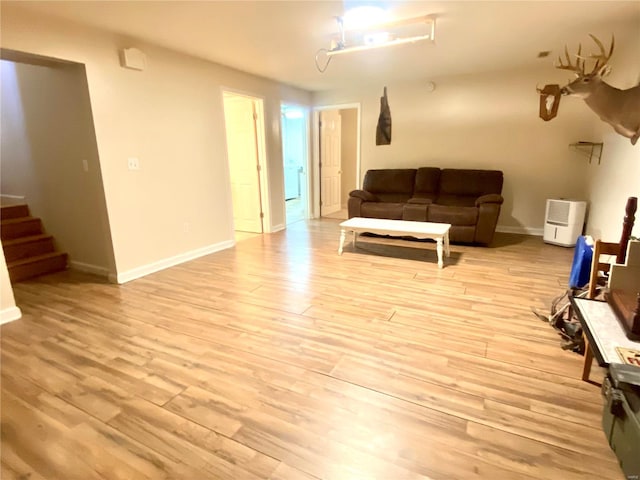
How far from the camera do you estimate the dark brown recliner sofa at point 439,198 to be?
4395 mm

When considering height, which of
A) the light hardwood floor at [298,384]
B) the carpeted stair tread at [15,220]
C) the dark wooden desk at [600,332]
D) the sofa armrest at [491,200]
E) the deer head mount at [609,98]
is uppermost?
the deer head mount at [609,98]

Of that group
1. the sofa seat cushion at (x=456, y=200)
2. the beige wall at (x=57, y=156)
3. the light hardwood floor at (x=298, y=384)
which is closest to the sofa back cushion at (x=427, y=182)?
the sofa seat cushion at (x=456, y=200)

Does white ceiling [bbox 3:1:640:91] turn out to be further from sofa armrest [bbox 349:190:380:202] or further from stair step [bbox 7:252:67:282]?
stair step [bbox 7:252:67:282]

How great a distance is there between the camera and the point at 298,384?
1863 mm

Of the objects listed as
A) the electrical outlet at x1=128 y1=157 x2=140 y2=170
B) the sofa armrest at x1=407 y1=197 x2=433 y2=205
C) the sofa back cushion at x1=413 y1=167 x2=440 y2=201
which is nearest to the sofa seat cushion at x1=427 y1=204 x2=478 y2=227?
the sofa armrest at x1=407 y1=197 x2=433 y2=205

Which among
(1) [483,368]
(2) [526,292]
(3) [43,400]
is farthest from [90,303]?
(2) [526,292]

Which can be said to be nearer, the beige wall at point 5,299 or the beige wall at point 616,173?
the beige wall at point 5,299

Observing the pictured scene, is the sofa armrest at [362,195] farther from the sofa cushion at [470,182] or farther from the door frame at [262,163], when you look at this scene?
the door frame at [262,163]

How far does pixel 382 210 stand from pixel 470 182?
4.44 ft

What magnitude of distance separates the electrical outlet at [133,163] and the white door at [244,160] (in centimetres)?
169

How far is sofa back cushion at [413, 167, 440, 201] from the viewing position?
5.23 metres

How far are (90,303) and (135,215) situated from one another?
3.22 ft

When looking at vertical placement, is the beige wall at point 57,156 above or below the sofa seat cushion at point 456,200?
above

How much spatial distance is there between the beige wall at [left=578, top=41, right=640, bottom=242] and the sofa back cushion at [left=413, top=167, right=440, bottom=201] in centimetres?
190
